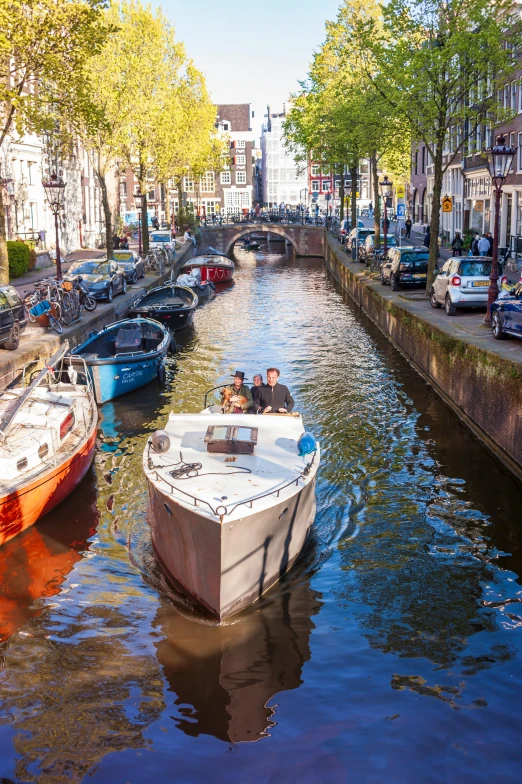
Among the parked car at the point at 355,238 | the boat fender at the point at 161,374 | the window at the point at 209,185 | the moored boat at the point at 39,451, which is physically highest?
the window at the point at 209,185

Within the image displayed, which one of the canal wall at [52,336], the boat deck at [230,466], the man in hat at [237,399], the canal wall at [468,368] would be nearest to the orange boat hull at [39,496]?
the boat deck at [230,466]

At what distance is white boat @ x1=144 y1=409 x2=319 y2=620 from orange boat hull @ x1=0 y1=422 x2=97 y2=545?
7.23 ft

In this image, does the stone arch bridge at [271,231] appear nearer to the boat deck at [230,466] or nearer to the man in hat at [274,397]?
the man in hat at [274,397]

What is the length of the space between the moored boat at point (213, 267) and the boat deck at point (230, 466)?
39.9 m

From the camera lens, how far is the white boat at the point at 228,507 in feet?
33.5

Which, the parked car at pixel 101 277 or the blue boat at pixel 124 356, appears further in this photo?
the parked car at pixel 101 277

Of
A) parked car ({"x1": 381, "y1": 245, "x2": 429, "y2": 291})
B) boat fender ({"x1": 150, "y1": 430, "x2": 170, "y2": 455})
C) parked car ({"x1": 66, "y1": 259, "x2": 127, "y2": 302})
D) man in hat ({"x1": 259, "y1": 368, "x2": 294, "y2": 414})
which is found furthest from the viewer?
parked car ({"x1": 66, "y1": 259, "x2": 127, "y2": 302})

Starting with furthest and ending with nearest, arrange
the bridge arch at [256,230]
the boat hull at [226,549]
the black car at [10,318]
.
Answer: the bridge arch at [256,230]
the black car at [10,318]
the boat hull at [226,549]

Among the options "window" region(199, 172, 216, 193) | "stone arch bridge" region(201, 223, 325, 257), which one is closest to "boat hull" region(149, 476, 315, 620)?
"stone arch bridge" region(201, 223, 325, 257)

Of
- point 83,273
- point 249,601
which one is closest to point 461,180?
point 83,273

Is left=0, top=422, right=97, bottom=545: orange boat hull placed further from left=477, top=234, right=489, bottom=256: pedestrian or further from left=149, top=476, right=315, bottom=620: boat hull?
left=477, top=234, right=489, bottom=256: pedestrian

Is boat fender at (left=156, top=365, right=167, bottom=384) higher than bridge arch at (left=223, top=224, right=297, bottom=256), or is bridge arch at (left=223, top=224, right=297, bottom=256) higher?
bridge arch at (left=223, top=224, right=297, bottom=256)

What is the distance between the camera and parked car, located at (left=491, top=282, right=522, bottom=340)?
720 inches

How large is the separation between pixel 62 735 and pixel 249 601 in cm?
300
